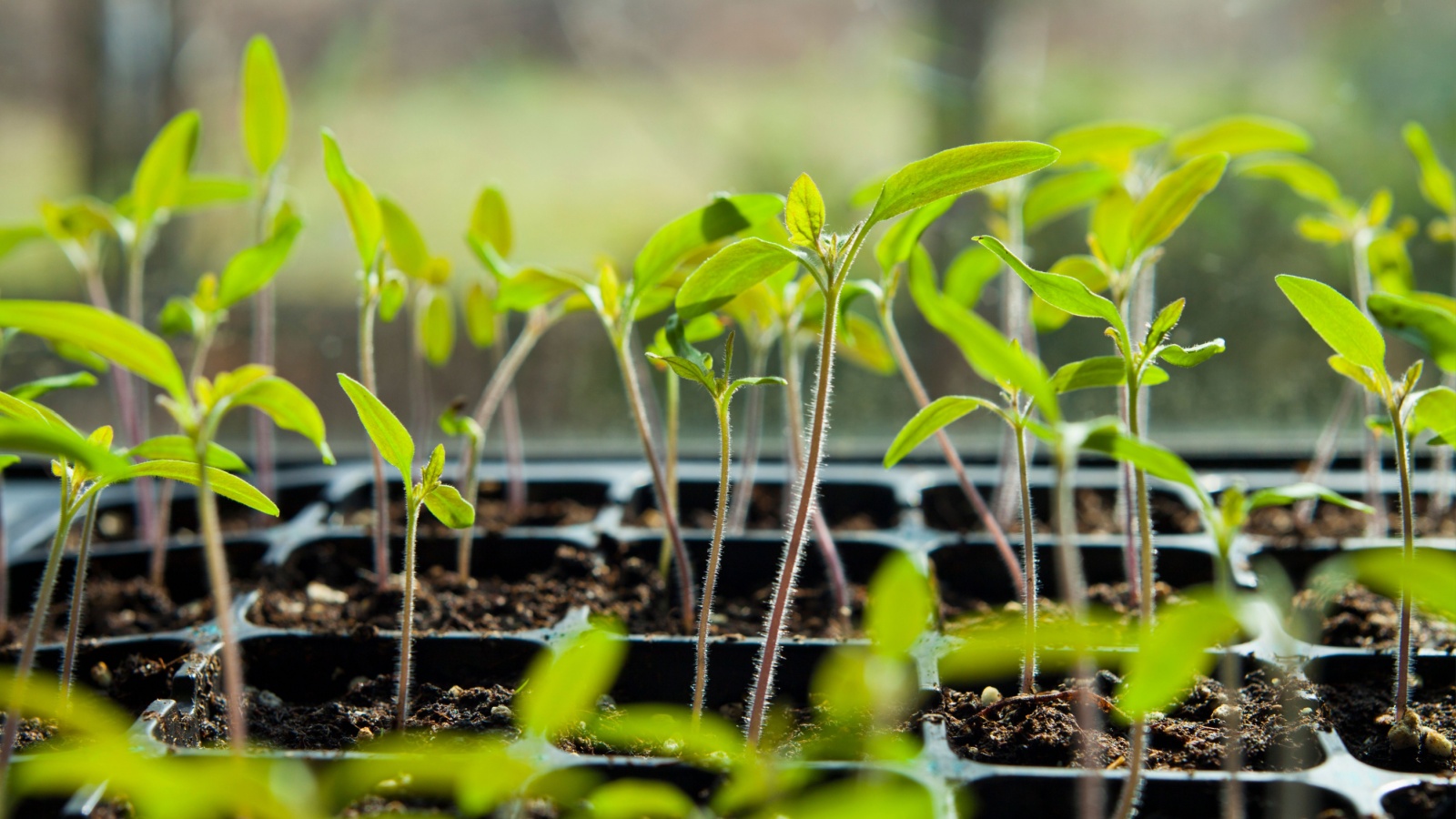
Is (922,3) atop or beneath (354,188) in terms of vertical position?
atop

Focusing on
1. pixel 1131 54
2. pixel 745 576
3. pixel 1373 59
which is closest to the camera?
pixel 745 576

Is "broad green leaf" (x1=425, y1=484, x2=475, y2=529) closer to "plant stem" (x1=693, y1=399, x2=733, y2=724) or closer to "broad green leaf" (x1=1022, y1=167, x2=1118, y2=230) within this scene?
"plant stem" (x1=693, y1=399, x2=733, y2=724)

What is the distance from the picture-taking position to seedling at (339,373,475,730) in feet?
1.71

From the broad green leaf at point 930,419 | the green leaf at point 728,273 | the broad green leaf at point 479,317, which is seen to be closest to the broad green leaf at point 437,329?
the broad green leaf at point 479,317

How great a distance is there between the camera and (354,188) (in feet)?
2.18

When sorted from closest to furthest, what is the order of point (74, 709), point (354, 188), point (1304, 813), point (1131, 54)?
point (74, 709) < point (1304, 813) < point (354, 188) < point (1131, 54)

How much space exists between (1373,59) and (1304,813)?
1.06 metres

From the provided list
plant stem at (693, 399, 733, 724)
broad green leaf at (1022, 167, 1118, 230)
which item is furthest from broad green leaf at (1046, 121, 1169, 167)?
plant stem at (693, 399, 733, 724)

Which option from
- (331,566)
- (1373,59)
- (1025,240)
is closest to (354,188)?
(331,566)

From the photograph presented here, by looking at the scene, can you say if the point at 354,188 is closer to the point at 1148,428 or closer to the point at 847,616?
the point at 847,616

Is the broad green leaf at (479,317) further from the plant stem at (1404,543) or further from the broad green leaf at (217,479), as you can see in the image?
the plant stem at (1404,543)

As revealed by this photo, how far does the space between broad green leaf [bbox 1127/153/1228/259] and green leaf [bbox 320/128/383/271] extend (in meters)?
0.48

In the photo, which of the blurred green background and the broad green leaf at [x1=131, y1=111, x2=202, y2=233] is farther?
the blurred green background

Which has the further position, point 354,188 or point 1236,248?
point 1236,248
